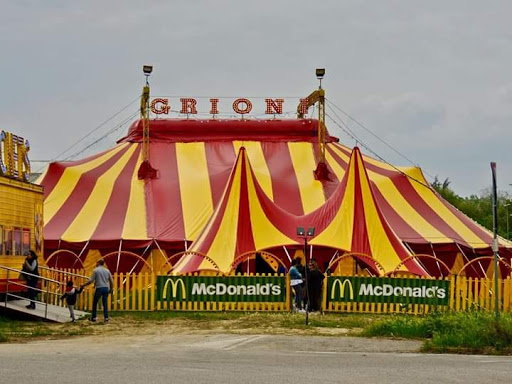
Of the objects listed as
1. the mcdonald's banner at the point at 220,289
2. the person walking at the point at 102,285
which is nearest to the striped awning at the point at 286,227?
the mcdonald's banner at the point at 220,289

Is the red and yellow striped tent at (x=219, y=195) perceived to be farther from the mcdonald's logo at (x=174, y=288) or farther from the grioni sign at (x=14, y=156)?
the grioni sign at (x=14, y=156)

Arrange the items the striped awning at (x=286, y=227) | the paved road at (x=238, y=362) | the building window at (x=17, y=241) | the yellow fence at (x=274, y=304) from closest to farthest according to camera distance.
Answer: the paved road at (x=238, y=362) → the building window at (x=17, y=241) → the yellow fence at (x=274, y=304) → the striped awning at (x=286, y=227)

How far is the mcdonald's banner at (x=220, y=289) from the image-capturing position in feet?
76.4

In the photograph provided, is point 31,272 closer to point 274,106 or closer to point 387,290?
point 387,290

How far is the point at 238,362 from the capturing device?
41.5 feet

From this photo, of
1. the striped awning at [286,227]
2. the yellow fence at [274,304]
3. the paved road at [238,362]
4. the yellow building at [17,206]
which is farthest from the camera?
the striped awning at [286,227]

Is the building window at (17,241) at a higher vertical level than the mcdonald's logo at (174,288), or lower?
higher

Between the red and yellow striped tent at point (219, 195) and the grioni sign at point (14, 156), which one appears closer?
the grioni sign at point (14, 156)

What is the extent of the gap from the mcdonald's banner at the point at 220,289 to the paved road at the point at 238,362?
6.58m

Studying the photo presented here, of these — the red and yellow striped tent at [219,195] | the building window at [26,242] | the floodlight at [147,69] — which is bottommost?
the building window at [26,242]

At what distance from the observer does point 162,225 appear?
102ft

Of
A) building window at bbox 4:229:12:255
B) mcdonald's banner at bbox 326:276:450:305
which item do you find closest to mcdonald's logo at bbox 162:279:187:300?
mcdonald's banner at bbox 326:276:450:305

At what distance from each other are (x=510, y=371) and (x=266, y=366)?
9.43ft

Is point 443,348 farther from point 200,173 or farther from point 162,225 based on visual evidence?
point 200,173
